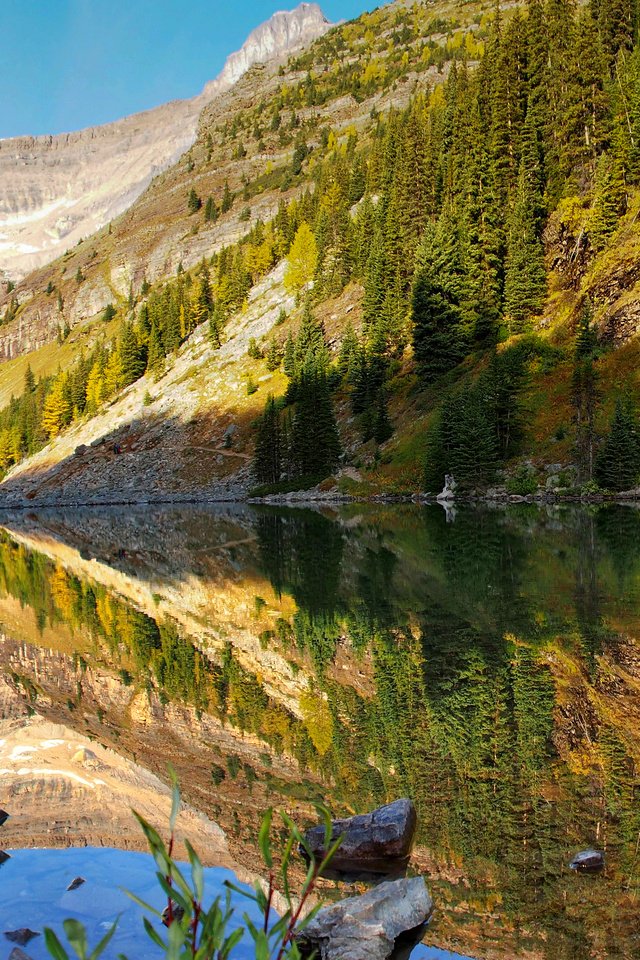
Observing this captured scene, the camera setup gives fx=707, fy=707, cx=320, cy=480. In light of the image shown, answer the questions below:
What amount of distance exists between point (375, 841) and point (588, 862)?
6.59ft

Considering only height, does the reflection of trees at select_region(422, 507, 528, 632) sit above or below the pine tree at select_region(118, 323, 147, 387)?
below

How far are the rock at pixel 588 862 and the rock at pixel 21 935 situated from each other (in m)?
4.76

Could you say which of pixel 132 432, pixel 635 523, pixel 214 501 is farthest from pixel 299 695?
pixel 132 432

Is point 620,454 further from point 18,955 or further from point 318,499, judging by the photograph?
point 18,955

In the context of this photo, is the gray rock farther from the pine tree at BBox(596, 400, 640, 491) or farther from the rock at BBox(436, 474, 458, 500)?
the rock at BBox(436, 474, 458, 500)

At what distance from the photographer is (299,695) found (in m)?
12.4

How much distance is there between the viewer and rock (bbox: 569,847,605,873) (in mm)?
6352

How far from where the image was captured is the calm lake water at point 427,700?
21.4ft

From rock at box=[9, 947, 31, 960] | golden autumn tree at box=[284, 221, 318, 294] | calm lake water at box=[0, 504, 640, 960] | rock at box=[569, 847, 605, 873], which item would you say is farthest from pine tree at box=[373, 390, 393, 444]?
rock at box=[9, 947, 31, 960]

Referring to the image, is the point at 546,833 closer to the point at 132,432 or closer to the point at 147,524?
the point at 147,524

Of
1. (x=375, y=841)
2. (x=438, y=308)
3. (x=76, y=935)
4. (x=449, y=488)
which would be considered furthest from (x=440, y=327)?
(x=76, y=935)

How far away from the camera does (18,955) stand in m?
5.56

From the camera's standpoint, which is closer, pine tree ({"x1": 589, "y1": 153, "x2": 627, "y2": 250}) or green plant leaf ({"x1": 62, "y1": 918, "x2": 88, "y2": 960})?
green plant leaf ({"x1": 62, "y1": 918, "x2": 88, "y2": 960})

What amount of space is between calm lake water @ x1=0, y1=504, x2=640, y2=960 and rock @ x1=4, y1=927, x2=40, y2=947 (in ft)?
7.49
